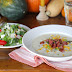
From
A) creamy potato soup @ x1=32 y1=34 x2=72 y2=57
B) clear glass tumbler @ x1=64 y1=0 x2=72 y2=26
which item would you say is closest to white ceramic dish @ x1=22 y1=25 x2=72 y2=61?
creamy potato soup @ x1=32 y1=34 x2=72 y2=57

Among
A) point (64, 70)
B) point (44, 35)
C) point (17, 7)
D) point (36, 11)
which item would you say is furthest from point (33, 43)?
point (36, 11)

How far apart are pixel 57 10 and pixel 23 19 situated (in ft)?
0.83

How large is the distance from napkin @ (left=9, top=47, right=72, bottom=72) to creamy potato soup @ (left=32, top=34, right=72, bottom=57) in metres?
0.04

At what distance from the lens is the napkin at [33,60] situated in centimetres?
71

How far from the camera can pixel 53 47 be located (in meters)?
0.79

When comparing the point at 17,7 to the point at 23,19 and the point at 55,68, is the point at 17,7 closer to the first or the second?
the point at 23,19

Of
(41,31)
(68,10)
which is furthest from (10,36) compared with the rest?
(68,10)

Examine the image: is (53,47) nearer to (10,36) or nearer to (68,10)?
(10,36)

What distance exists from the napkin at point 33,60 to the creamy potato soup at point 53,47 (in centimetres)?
4

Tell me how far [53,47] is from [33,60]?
11 cm

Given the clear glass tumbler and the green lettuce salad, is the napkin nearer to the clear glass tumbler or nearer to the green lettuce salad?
the green lettuce salad

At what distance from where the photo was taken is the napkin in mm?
711

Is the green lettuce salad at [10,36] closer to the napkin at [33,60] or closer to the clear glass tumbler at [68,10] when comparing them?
the napkin at [33,60]

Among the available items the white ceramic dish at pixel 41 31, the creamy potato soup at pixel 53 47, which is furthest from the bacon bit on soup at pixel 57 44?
the white ceramic dish at pixel 41 31
